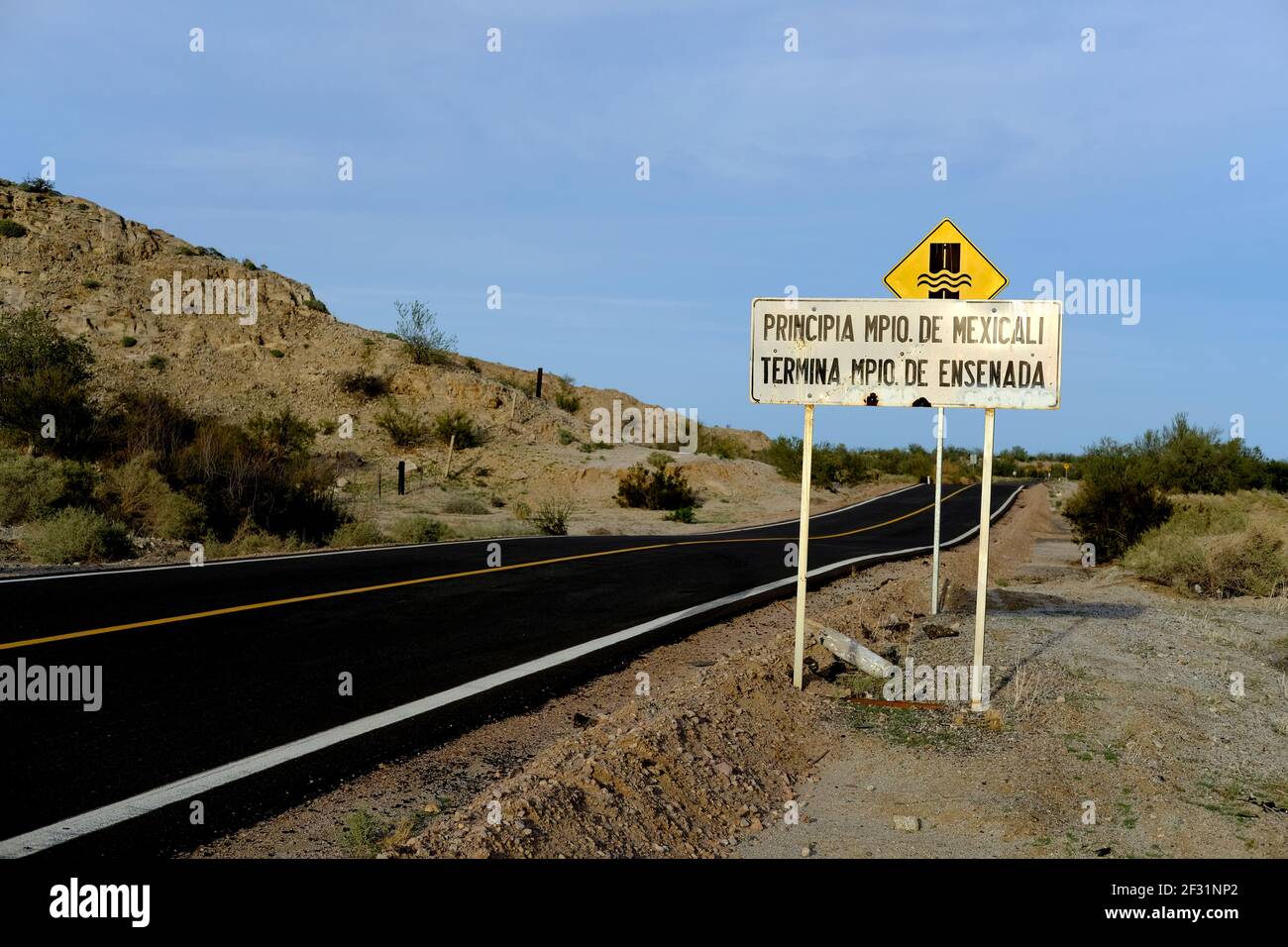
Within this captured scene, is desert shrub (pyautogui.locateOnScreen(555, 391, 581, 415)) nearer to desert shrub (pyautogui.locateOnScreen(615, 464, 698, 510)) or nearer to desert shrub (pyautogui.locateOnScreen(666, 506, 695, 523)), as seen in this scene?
desert shrub (pyautogui.locateOnScreen(615, 464, 698, 510))

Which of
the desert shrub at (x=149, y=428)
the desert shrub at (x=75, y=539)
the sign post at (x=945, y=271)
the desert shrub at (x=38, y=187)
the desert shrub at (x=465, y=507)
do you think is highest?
the desert shrub at (x=38, y=187)

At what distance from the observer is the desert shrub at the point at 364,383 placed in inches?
2243

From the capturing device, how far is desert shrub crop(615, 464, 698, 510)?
141 feet

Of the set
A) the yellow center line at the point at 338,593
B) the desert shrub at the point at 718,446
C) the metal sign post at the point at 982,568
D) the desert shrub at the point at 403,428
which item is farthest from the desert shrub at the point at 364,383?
the metal sign post at the point at 982,568

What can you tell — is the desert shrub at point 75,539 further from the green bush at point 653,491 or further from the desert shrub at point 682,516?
the green bush at point 653,491

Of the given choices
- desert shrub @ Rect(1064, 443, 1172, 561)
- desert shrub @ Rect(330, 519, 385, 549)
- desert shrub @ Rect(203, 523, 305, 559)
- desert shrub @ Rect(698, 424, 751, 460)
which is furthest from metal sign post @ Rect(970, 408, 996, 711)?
desert shrub @ Rect(698, 424, 751, 460)

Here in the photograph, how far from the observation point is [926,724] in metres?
7.29

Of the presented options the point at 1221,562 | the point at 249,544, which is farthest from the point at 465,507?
the point at 1221,562

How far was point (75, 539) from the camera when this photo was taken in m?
15.7

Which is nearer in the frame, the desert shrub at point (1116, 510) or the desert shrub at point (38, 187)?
the desert shrub at point (1116, 510)

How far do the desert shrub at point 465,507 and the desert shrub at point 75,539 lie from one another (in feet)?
62.0

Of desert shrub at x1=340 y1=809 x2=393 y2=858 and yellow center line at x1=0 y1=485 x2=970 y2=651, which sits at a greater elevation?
yellow center line at x1=0 y1=485 x2=970 y2=651

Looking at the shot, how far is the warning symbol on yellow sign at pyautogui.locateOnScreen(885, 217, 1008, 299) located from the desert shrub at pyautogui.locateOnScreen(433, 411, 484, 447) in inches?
1703
